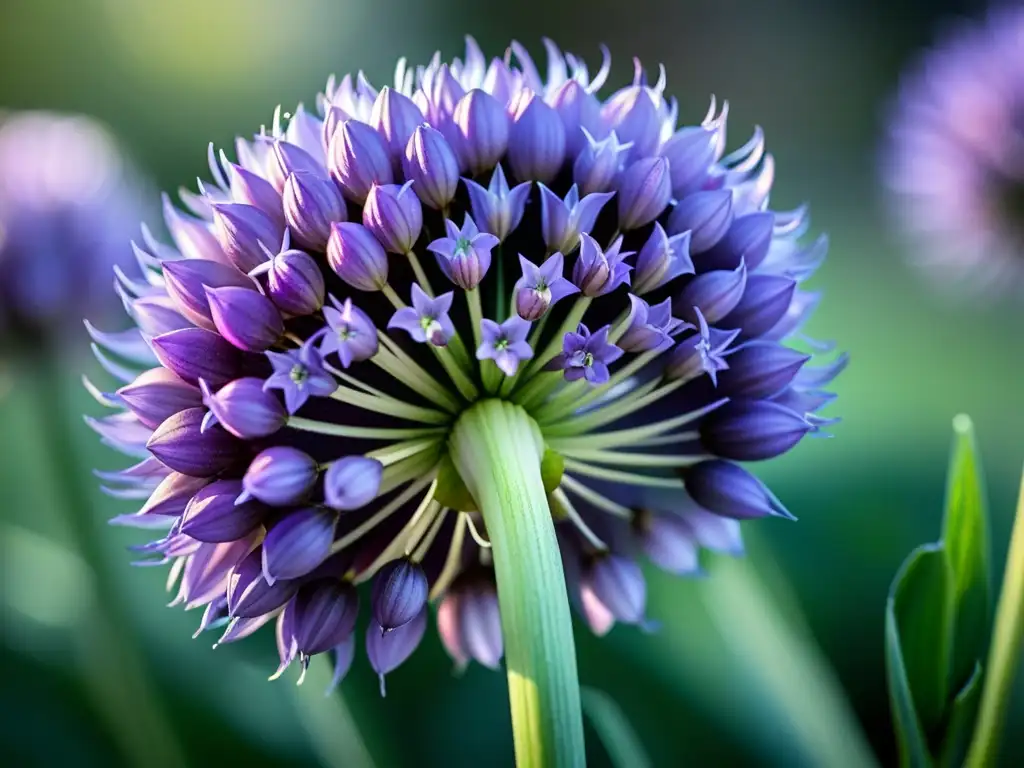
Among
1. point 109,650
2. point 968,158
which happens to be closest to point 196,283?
point 109,650

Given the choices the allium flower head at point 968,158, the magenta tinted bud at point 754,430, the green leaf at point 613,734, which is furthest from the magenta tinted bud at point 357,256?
the allium flower head at point 968,158

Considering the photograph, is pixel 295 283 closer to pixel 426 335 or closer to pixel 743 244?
pixel 426 335

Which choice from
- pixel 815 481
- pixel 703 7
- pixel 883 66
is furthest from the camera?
pixel 703 7

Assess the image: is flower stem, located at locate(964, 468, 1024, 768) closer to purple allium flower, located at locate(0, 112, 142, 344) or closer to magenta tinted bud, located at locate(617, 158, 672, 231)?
magenta tinted bud, located at locate(617, 158, 672, 231)

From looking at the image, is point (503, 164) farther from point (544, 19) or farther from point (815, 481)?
point (544, 19)

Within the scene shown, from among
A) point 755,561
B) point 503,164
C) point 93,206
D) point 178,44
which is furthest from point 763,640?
point 178,44

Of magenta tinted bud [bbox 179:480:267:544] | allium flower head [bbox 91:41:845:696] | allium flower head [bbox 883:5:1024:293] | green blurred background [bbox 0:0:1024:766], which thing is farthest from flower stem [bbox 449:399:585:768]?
allium flower head [bbox 883:5:1024:293]
